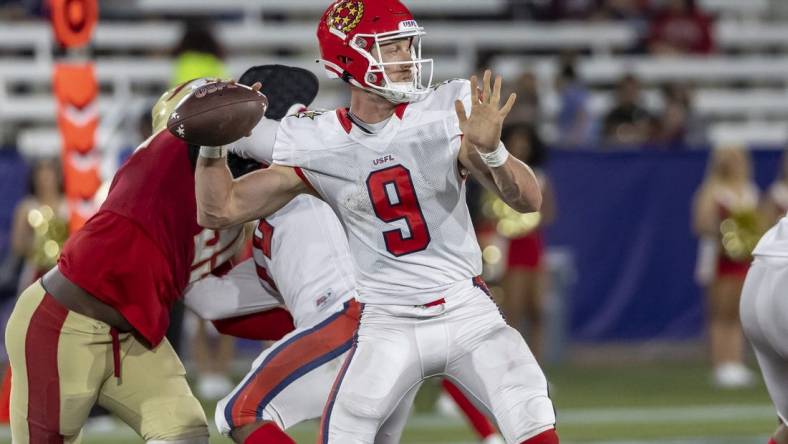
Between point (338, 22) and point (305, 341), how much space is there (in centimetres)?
96

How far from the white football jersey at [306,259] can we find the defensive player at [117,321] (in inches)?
14.0

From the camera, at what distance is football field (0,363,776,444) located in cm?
688

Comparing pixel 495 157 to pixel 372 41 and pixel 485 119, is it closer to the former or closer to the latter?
pixel 485 119

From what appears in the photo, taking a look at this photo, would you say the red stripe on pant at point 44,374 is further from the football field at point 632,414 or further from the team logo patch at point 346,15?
the football field at point 632,414

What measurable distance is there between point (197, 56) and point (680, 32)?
20.6 ft

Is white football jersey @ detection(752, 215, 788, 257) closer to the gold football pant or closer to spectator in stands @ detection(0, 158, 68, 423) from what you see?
the gold football pant

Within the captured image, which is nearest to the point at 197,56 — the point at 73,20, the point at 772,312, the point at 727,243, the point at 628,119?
the point at 73,20

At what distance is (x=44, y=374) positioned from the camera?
401 centimetres

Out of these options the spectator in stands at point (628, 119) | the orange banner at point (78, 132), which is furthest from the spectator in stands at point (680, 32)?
the orange banner at point (78, 132)

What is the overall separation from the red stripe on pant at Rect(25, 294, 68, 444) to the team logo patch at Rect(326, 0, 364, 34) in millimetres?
1123

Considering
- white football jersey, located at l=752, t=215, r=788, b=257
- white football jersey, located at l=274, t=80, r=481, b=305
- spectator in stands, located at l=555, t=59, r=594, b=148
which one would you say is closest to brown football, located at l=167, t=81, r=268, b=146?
white football jersey, located at l=274, t=80, r=481, b=305

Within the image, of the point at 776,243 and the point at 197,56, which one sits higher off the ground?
the point at 776,243

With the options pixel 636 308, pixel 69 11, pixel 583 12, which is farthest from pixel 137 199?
pixel 583 12

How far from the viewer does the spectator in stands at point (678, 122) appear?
11227 mm
